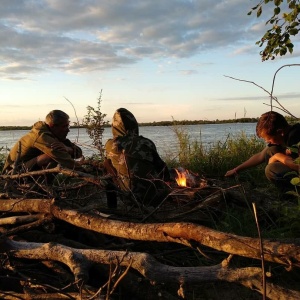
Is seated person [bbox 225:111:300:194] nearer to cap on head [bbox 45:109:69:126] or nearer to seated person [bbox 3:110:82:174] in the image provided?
seated person [bbox 3:110:82:174]

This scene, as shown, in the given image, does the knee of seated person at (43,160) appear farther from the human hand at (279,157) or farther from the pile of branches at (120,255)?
the human hand at (279,157)

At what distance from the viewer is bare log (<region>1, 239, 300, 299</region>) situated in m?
2.43

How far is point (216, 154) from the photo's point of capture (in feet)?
27.6

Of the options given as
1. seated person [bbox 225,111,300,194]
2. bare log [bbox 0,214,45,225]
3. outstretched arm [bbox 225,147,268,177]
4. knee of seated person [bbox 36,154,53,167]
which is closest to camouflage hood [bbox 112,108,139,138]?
knee of seated person [bbox 36,154,53,167]

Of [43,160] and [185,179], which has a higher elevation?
[43,160]

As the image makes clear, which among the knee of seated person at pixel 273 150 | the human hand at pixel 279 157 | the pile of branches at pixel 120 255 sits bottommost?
the pile of branches at pixel 120 255

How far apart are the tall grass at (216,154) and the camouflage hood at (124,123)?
2.24 metres

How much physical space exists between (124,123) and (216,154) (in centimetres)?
349

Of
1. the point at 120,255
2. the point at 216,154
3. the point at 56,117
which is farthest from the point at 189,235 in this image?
the point at 216,154

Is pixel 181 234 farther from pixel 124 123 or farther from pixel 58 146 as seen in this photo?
pixel 58 146

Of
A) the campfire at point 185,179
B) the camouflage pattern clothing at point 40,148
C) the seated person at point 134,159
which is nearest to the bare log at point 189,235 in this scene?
the seated person at point 134,159

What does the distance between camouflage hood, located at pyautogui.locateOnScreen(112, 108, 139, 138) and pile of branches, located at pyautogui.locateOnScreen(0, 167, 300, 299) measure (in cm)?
142

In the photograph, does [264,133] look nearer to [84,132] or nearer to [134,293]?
[134,293]

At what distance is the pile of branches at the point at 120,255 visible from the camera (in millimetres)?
2436
